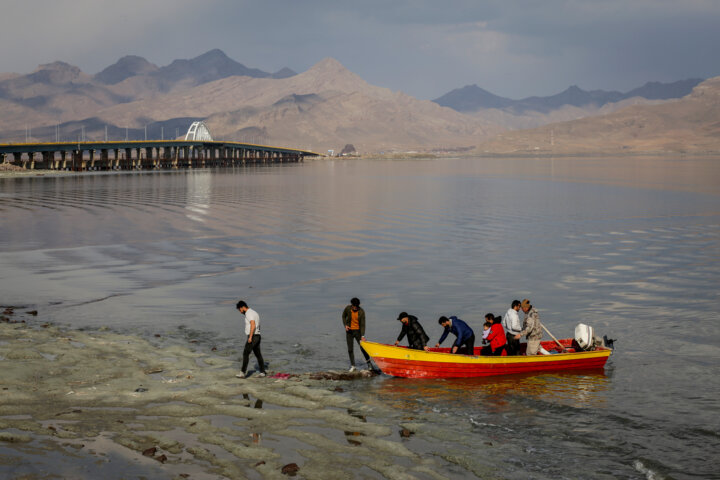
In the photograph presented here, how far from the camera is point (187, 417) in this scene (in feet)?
61.2

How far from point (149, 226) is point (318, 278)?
32.7 metres

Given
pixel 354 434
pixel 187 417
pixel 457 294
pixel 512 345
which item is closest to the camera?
pixel 354 434

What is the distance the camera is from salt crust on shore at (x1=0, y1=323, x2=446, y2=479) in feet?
52.9

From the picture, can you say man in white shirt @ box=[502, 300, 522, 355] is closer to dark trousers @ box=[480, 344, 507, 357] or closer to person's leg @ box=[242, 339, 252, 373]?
dark trousers @ box=[480, 344, 507, 357]

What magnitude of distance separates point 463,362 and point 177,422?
A: 9327 mm

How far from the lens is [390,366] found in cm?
2294

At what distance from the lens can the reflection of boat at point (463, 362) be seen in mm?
22672

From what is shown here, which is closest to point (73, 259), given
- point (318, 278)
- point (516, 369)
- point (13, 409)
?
point (318, 278)

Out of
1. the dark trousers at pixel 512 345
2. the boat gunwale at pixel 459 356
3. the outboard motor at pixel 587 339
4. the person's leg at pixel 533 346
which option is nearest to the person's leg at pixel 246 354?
the boat gunwale at pixel 459 356

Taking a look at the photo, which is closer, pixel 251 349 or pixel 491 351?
pixel 251 349

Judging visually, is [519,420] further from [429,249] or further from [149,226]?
[149,226]

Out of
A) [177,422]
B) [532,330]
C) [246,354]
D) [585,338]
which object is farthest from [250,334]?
[585,338]

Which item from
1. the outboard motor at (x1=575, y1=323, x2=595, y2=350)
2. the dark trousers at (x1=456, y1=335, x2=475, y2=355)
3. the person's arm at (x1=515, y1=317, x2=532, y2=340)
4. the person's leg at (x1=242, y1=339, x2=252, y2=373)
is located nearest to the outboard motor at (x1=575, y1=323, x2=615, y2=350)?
the outboard motor at (x1=575, y1=323, x2=595, y2=350)

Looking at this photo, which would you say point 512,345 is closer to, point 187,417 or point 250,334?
point 250,334
